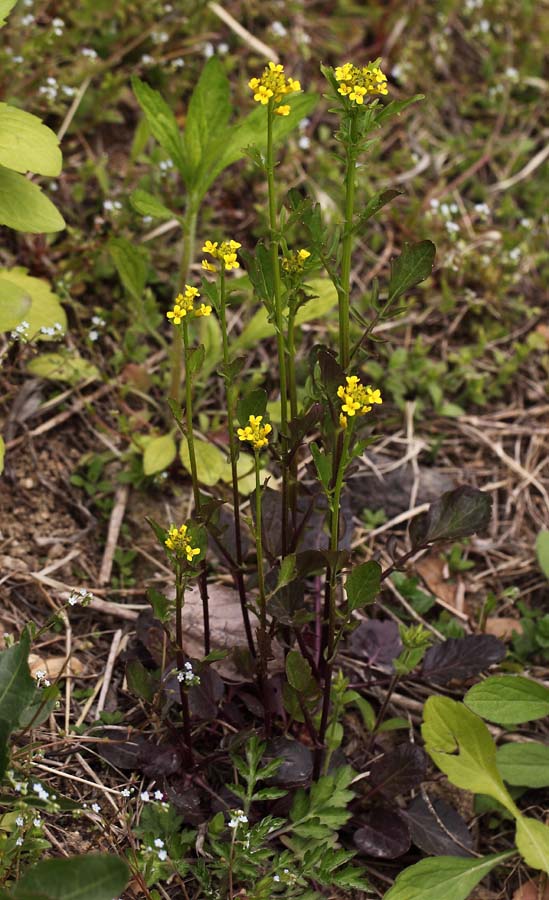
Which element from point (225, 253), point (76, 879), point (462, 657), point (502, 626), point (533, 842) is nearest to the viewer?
point (76, 879)

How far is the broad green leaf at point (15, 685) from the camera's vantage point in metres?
1.89

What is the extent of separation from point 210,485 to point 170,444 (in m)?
0.18

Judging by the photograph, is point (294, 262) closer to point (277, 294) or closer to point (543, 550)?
point (277, 294)

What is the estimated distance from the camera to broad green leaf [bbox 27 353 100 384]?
284 cm

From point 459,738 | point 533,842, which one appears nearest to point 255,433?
point 459,738

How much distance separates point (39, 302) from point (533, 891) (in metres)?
2.10

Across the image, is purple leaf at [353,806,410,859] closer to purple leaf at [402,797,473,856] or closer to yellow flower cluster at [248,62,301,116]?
purple leaf at [402,797,473,856]

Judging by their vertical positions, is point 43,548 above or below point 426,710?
above

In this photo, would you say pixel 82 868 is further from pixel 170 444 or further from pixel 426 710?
pixel 170 444

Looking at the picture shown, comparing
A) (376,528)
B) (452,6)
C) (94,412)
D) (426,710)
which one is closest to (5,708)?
(426,710)

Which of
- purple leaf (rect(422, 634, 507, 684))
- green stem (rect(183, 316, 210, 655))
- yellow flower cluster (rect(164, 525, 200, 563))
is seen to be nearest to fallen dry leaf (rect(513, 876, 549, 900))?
purple leaf (rect(422, 634, 507, 684))

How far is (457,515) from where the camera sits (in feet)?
7.43

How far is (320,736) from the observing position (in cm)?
220

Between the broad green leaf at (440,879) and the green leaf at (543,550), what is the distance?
0.90 meters
